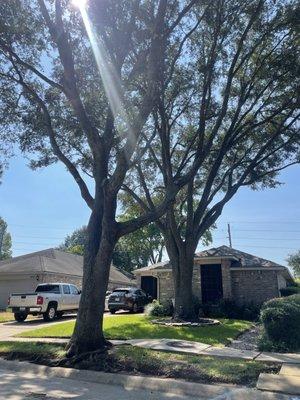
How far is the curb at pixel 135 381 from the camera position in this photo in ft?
20.9

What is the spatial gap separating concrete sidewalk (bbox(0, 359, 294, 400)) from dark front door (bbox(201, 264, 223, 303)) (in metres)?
17.4

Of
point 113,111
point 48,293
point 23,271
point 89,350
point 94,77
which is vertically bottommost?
point 89,350

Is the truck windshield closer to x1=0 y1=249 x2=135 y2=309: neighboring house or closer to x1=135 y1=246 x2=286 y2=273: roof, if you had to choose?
x1=0 y1=249 x2=135 y2=309: neighboring house

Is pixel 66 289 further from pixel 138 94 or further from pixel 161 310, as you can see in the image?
pixel 138 94

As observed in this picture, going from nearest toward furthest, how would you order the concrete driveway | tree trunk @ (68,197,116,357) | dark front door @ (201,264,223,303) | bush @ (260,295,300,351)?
1. tree trunk @ (68,197,116,357)
2. bush @ (260,295,300,351)
3. the concrete driveway
4. dark front door @ (201,264,223,303)

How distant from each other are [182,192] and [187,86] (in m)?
7.89

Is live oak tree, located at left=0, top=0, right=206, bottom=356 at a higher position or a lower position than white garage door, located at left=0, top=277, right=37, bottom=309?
higher

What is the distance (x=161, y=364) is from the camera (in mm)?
7777

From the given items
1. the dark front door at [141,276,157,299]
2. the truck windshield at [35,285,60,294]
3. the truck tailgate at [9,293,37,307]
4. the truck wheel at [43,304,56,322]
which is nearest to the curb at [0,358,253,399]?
the truck tailgate at [9,293,37,307]

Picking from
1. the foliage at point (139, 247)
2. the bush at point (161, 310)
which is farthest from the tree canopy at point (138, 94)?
the foliage at point (139, 247)

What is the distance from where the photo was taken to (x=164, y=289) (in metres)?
25.3

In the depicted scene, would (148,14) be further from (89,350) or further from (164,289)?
(164,289)

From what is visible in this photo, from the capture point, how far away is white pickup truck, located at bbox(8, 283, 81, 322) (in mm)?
19375

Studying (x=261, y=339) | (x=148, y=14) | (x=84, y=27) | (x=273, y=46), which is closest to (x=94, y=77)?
(x=84, y=27)
